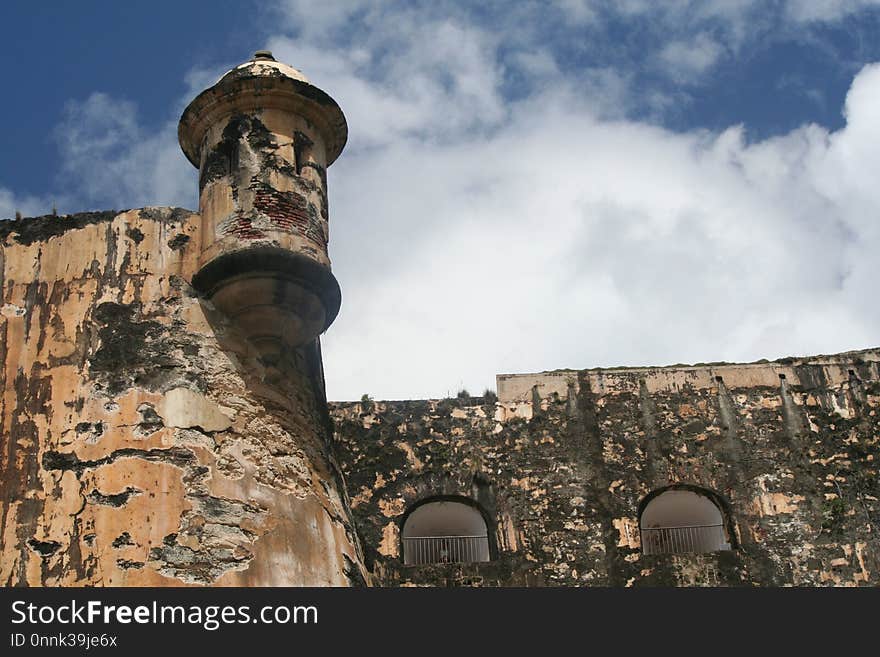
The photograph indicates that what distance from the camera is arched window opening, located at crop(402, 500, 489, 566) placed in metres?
13.9

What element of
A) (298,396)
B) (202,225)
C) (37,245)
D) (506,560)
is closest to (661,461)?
(506,560)

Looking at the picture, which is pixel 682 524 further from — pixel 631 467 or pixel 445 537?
pixel 445 537

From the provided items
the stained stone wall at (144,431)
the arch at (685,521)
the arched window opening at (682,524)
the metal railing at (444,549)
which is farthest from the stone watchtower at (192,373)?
the arched window opening at (682,524)

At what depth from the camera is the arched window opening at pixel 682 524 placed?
46.0ft

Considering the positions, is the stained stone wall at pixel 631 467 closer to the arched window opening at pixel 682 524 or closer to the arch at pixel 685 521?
the arch at pixel 685 521

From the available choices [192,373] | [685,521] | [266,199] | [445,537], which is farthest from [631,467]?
[192,373]

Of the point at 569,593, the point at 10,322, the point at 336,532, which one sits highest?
the point at 10,322

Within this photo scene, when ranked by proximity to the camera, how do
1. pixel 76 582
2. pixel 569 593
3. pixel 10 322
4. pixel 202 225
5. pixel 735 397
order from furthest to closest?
1. pixel 735 397
2. pixel 202 225
3. pixel 10 322
4. pixel 569 593
5. pixel 76 582

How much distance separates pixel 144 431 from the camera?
26.9ft

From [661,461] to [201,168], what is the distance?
22.7 feet

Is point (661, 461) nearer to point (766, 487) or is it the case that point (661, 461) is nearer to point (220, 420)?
point (766, 487)

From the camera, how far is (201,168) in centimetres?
963

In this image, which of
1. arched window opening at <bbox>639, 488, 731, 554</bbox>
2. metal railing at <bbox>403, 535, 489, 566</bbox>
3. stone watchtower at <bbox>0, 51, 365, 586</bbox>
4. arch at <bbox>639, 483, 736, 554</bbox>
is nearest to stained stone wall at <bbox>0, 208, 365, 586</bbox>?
stone watchtower at <bbox>0, 51, 365, 586</bbox>

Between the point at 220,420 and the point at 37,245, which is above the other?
the point at 37,245
